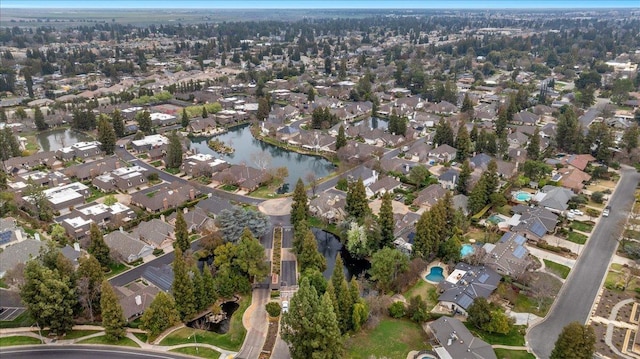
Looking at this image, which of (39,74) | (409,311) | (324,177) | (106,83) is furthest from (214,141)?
(39,74)

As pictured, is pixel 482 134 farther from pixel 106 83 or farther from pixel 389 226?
pixel 106 83

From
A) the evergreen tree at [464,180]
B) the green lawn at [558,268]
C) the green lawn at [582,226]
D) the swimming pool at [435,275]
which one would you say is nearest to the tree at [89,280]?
the swimming pool at [435,275]

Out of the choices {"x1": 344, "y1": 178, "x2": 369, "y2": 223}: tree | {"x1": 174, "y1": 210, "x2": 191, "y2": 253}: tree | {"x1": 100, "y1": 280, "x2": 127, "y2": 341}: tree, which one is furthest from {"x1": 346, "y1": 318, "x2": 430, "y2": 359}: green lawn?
{"x1": 174, "y1": 210, "x2": 191, "y2": 253}: tree

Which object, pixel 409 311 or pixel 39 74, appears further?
pixel 39 74

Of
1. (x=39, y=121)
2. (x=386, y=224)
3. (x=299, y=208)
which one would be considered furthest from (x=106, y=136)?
(x=386, y=224)

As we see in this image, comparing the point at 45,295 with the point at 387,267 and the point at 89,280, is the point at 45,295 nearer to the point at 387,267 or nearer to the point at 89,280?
the point at 89,280

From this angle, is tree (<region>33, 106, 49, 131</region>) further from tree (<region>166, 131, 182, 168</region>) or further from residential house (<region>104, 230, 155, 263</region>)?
residential house (<region>104, 230, 155, 263</region>)

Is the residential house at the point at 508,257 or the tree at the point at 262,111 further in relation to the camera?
the tree at the point at 262,111

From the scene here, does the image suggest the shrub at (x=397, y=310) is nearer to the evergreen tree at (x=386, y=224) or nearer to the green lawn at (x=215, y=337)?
the evergreen tree at (x=386, y=224)
